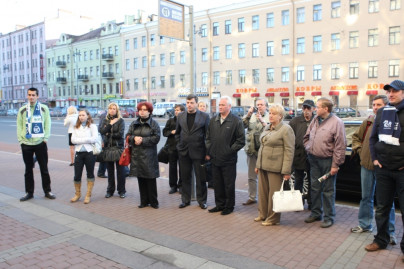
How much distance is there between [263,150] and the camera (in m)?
5.49

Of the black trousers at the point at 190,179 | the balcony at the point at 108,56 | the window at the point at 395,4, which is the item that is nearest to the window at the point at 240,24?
the window at the point at 395,4

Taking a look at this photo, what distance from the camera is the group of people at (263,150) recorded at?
438 centimetres

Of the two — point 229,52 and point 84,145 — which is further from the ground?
point 229,52

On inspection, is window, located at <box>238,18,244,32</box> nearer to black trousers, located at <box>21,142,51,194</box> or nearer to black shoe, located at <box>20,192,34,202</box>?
black trousers, located at <box>21,142,51,194</box>

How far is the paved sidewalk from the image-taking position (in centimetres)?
425

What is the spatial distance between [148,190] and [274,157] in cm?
242

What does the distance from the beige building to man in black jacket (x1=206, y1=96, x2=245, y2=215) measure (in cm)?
3450

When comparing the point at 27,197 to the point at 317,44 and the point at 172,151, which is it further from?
the point at 317,44

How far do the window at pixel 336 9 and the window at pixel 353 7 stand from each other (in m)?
1.14

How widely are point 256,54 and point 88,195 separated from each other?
42.6 m

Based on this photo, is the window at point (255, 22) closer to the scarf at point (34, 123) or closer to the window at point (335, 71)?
the window at point (335, 71)

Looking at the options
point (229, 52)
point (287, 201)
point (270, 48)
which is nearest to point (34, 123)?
point (287, 201)

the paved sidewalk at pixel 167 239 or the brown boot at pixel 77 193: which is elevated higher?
the brown boot at pixel 77 193

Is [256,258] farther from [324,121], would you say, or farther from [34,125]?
[34,125]
